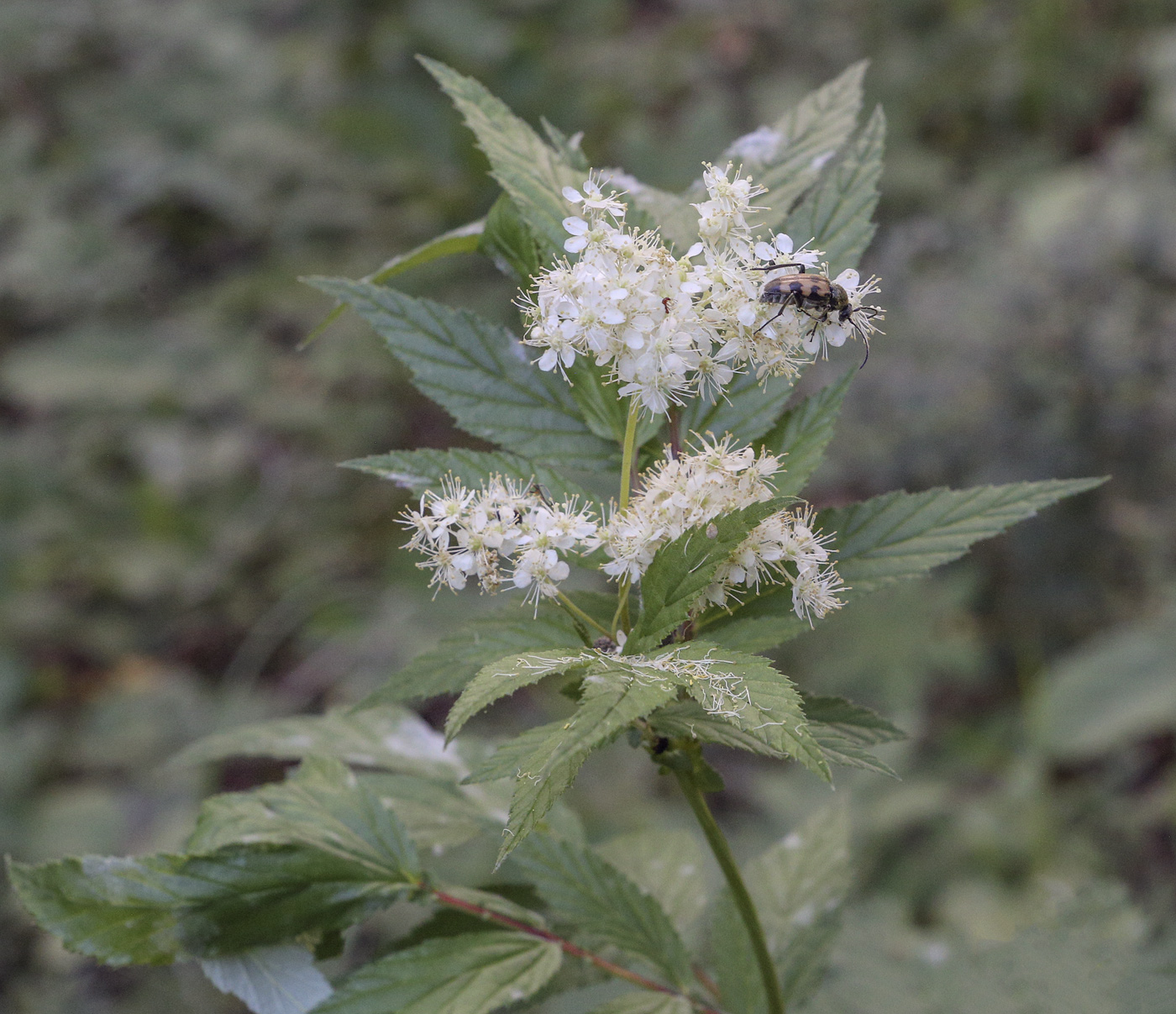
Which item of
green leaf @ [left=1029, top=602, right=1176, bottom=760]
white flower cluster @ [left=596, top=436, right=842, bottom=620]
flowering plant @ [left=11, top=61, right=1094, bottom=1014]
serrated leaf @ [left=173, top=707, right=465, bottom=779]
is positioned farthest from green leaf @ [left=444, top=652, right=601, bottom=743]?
green leaf @ [left=1029, top=602, right=1176, bottom=760]

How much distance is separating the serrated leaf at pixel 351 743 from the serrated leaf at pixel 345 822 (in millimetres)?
74

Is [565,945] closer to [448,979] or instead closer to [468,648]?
[448,979]

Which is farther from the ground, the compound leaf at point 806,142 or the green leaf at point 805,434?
the compound leaf at point 806,142

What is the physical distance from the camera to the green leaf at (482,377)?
3.39 feet

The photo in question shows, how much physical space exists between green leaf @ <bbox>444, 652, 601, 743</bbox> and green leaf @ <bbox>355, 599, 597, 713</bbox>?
0.26 ft

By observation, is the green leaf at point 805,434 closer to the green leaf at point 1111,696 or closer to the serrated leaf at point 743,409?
the serrated leaf at point 743,409

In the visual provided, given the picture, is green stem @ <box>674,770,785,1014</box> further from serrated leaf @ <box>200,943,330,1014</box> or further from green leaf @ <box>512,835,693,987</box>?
serrated leaf @ <box>200,943,330,1014</box>

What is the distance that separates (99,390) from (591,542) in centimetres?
415

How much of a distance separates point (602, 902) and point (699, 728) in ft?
1.33

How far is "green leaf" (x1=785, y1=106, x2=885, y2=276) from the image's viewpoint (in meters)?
1.00

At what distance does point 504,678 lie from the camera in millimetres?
801

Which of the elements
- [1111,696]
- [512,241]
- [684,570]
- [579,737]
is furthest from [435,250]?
[1111,696]

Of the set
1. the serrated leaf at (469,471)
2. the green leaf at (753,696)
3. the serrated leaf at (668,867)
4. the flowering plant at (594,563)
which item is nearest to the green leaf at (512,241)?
the flowering plant at (594,563)

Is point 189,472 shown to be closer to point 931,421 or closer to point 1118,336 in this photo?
point 931,421
